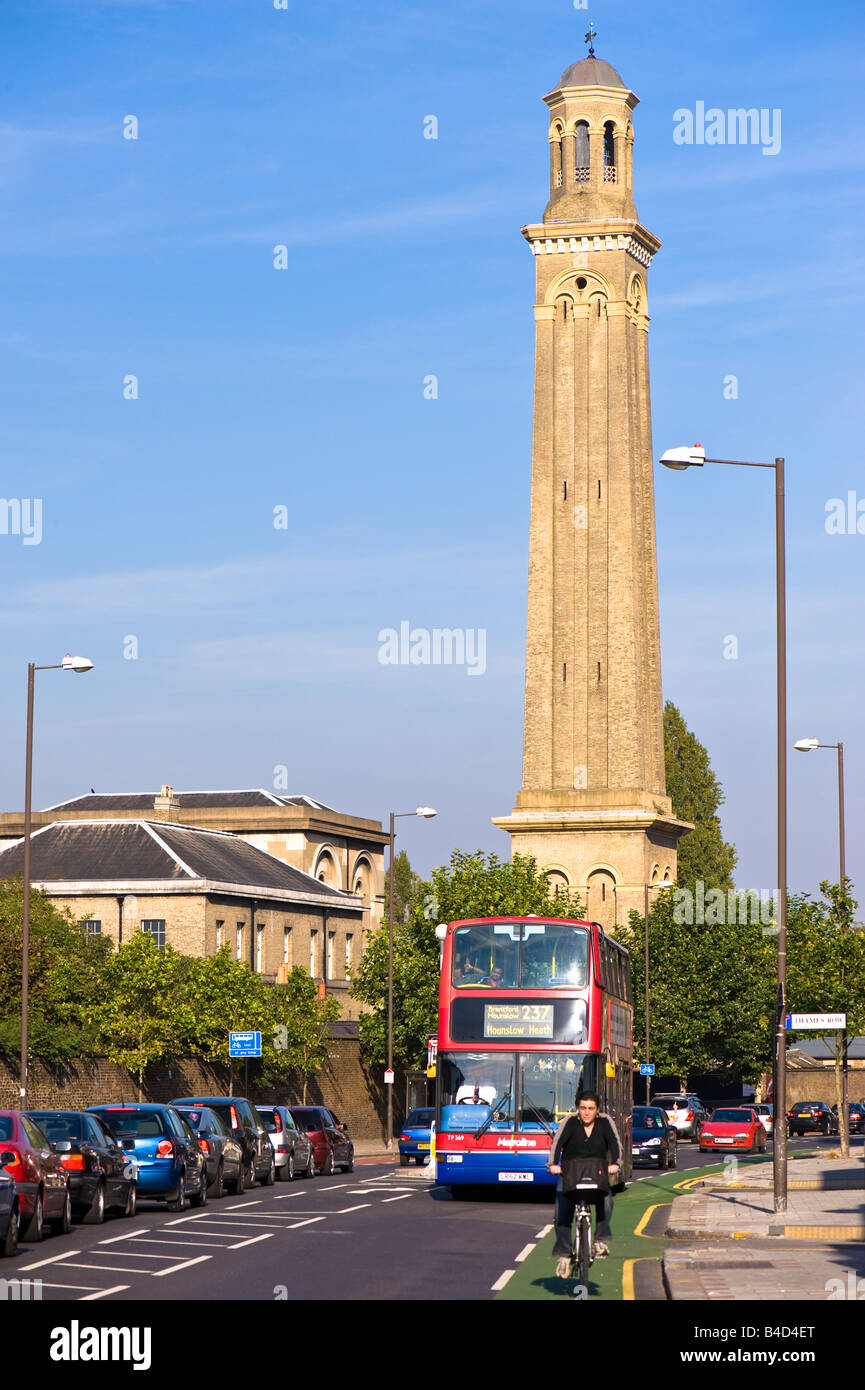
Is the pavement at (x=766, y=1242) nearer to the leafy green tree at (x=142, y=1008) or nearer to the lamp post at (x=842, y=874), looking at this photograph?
the lamp post at (x=842, y=874)

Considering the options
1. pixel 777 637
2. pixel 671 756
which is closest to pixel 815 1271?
pixel 777 637

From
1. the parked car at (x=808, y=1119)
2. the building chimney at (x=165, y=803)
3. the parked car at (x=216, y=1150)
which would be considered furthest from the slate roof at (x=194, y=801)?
the parked car at (x=216, y=1150)

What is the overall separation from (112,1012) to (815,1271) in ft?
135

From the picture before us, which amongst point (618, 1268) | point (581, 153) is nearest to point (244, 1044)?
point (618, 1268)

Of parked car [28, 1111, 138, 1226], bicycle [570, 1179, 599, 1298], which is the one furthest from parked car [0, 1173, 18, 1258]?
bicycle [570, 1179, 599, 1298]

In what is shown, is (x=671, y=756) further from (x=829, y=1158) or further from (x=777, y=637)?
(x=777, y=637)

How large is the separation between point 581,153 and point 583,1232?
80584 millimetres

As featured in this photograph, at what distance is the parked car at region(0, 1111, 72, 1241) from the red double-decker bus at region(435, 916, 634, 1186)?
855 cm

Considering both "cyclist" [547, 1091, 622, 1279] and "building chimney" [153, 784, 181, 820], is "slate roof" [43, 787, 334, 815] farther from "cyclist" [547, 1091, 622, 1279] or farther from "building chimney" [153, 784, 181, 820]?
"cyclist" [547, 1091, 622, 1279]

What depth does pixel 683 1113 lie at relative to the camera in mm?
70562

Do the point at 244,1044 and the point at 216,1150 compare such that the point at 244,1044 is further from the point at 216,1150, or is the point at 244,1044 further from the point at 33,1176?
the point at 33,1176

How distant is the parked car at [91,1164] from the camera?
25312mm

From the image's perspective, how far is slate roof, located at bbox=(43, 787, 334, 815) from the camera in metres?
104
